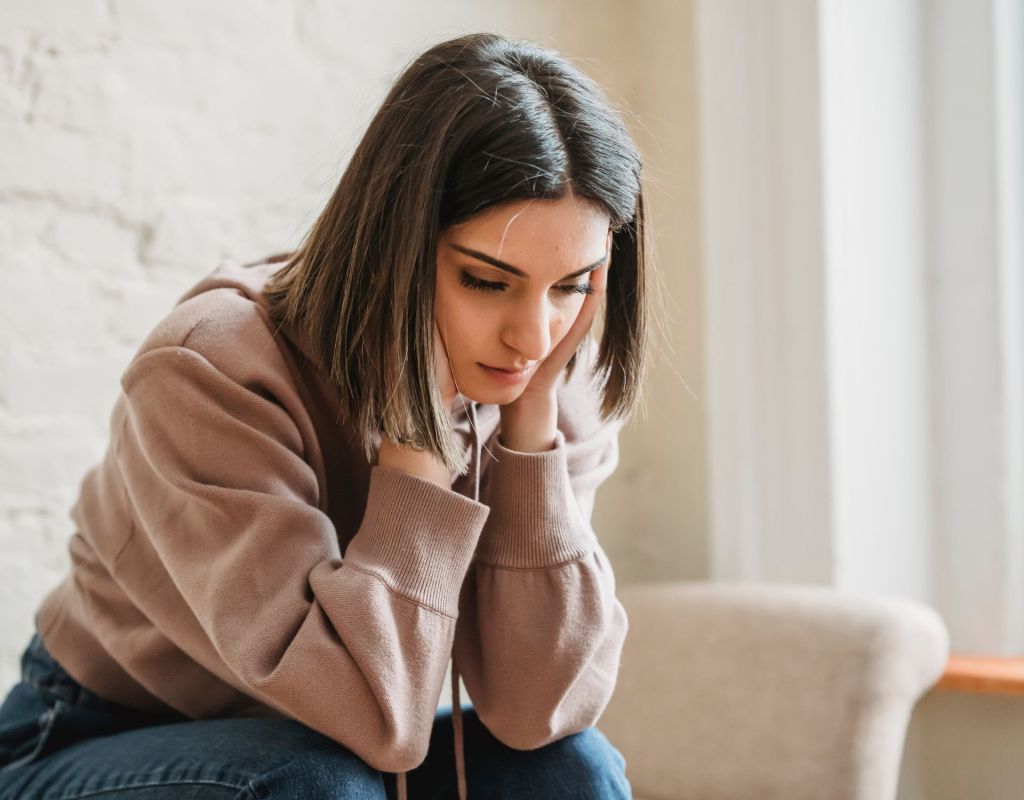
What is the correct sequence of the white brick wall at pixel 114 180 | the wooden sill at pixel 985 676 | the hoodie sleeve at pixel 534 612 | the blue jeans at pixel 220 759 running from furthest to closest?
the wooden sill at pixel 985 676 < the white brick wall at pixel 114 180 < the hoodie sleeve at pixel 534 612 < the blue jeans at pixel 220 759

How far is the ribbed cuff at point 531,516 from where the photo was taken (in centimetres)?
105

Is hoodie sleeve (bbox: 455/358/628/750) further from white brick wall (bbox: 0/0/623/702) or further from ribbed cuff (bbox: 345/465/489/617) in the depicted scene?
white brick wall (bbox: 0/0/623/702)

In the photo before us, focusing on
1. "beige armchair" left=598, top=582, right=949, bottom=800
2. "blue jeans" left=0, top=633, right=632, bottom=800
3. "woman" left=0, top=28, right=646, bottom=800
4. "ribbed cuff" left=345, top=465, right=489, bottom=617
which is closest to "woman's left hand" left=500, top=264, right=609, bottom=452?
"woman" left=0, top=28, right=646, bottom=800

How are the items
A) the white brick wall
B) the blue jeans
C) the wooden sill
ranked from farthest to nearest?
the wooden sill, the white brick wall, the blue jeans

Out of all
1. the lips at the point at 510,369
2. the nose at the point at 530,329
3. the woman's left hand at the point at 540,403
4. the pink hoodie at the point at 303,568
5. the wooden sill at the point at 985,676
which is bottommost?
the wooden sill at the point at 985,676

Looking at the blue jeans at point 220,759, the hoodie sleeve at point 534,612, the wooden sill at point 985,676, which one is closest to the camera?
the blue jeans at point 220,759

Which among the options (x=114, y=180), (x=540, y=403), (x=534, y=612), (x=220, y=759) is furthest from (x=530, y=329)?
(x=114, y=180)

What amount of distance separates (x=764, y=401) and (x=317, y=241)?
0.85 metres

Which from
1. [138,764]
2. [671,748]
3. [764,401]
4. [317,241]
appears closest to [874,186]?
[764,401]

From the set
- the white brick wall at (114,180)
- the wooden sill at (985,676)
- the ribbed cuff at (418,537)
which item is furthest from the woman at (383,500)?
the wooden sill at (985,676)

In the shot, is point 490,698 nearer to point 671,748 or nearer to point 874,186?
point 671,748

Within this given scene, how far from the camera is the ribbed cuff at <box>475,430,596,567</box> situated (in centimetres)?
105

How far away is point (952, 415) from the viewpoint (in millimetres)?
1630

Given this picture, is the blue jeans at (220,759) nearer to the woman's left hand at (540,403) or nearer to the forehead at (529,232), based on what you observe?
the woman's left hand at (540,403)
